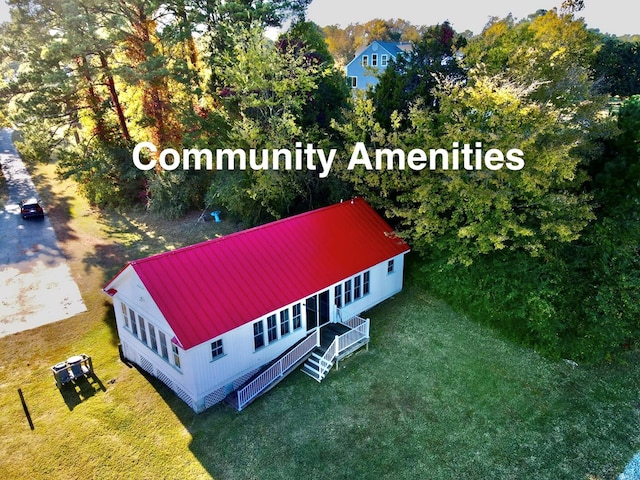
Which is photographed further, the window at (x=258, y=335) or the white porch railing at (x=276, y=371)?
the window at (x=258, y=335)

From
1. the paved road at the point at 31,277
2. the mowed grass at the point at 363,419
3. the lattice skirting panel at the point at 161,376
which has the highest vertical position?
the paved road at the point at 31,277

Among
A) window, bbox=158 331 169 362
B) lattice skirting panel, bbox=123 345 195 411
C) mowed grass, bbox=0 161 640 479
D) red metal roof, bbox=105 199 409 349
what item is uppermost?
red metal roof, bbox=105 199 409 349

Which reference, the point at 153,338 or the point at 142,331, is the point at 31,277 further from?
the point at 153,338

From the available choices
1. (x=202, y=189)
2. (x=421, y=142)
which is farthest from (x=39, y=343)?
(x=421, y=142)

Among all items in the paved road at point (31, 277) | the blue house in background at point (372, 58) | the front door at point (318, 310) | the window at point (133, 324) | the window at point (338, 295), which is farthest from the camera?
the blue house in background at point (372, 58)

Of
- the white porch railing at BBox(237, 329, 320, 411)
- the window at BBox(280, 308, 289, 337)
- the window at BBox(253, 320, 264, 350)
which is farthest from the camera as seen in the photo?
the window at BBox(280, 308, 289, 337)

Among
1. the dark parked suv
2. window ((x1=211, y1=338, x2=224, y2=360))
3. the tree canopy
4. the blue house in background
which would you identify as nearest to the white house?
window ((x1=211, y1=338, x2=224, y2=360))

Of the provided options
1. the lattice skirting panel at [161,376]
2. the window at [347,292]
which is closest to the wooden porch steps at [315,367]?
the window at [347,292]

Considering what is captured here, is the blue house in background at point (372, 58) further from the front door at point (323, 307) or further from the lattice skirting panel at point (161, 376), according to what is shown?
the lattice skirting panel at point (161, 376)

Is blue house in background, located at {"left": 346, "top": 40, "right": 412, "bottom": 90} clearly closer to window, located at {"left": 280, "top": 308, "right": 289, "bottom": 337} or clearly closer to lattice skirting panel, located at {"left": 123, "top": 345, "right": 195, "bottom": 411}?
window, located at {"left": 280, "top": 308, "right": 289, "bottom": 337}
